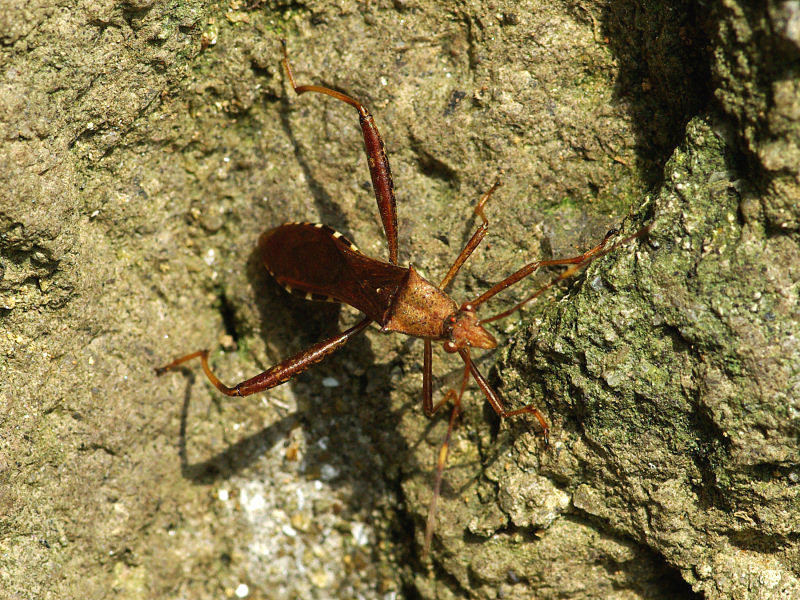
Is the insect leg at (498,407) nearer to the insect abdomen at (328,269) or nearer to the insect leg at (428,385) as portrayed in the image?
the insect leg at (428,385)

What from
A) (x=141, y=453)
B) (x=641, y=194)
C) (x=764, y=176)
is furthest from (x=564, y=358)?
(x=141, y=453)

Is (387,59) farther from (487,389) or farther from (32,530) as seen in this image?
(32,530)

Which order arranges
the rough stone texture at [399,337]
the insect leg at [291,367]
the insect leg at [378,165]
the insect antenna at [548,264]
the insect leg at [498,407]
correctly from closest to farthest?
the rough stone texture at [399,337] < the insect antenna at [548,264] < the insect leg at [498,407] < the insect leg at [378,165] < the insect leg at [291,367]

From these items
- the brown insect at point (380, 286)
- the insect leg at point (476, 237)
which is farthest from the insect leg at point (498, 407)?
the insect leg at point (476, 237)

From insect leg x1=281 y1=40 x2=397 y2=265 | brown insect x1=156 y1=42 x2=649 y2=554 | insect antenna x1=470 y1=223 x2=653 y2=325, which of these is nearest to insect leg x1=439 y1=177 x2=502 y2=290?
brown insect x1=156 y1=42 x2=649 y2=554

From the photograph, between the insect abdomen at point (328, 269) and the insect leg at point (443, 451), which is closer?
the insect leg at point (443, 451)

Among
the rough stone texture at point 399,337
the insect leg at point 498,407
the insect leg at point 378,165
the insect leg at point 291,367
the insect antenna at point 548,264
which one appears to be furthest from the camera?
the insect leg at point 291,367

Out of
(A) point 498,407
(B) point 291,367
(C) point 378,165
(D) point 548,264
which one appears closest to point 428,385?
(A) point 498,407

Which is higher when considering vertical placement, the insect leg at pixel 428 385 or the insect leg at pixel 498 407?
the insect leg at pixel 498 407

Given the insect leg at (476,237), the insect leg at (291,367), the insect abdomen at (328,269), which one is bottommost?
the insect leg at (291,367)
